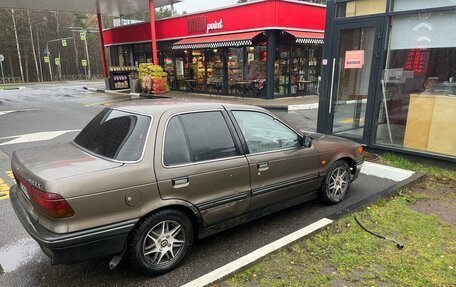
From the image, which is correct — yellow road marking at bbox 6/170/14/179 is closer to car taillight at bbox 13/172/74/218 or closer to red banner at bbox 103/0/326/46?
car taillight at bbox 13/172/74/218

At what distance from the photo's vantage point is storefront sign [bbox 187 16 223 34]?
18031 mm

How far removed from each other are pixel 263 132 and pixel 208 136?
0.86 metres

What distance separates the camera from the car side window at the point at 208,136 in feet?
11.0

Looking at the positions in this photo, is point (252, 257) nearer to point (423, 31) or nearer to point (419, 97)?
point (419, 97)

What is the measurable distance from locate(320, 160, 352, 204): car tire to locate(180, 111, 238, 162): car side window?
5.32ft

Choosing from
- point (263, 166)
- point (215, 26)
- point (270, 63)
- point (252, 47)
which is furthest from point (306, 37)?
point (263, 166)

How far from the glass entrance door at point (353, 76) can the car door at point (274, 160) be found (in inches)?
133

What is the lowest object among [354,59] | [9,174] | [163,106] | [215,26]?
[9,174]

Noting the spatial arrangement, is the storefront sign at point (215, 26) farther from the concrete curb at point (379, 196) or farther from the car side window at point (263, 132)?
the car side window at point (263, 132)

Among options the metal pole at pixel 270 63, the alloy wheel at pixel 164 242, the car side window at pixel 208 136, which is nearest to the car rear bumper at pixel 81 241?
the alloy wheel at pixel 164 242

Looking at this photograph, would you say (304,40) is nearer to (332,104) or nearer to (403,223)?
(332,104)

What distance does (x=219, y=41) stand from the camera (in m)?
16.7

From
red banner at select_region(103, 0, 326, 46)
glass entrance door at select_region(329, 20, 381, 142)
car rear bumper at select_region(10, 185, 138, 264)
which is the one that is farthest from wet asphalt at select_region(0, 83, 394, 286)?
red banner at select_region(103, 0, 326, 46)

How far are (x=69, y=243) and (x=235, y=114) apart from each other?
2076 millimetres
